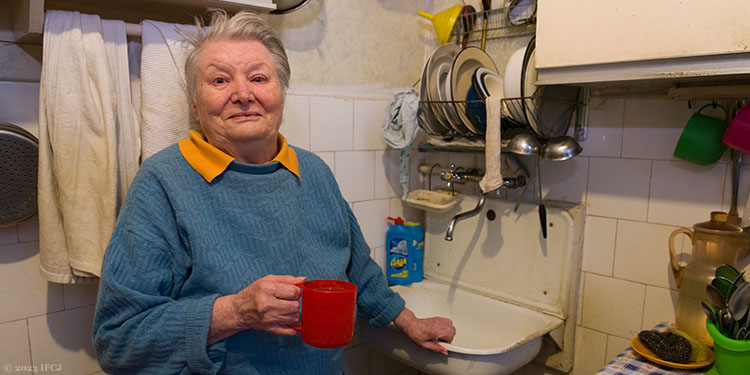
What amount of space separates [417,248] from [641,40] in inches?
41.3

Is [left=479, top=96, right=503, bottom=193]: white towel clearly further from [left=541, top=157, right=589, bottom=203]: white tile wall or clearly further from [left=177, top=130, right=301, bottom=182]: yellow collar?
[left=177, top=130, right=301, bottom=182]: yellow collar

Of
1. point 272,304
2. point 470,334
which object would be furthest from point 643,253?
point 272,304

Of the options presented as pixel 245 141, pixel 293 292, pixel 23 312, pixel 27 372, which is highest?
pixel 245 141

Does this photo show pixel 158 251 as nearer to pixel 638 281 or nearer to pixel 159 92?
pixel 159 92

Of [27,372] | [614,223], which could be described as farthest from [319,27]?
[27,372]

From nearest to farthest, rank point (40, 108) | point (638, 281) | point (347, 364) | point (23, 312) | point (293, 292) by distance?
1. point (293, 292)
2. point (40, 108)
3. point (23, 312)
4. point (638, 281)
5. point (347, 364)

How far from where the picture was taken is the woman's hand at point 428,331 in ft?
4.14

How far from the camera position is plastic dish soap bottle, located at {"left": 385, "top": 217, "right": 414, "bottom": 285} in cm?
177

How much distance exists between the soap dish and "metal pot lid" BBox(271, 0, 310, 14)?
76 centimetres

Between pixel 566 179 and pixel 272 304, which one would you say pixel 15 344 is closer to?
pixel 272 304

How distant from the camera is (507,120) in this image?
58.2 inches

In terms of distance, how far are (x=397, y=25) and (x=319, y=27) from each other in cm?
36

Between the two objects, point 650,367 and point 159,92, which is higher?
point 159,92

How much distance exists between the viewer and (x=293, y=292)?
85 centimetres
